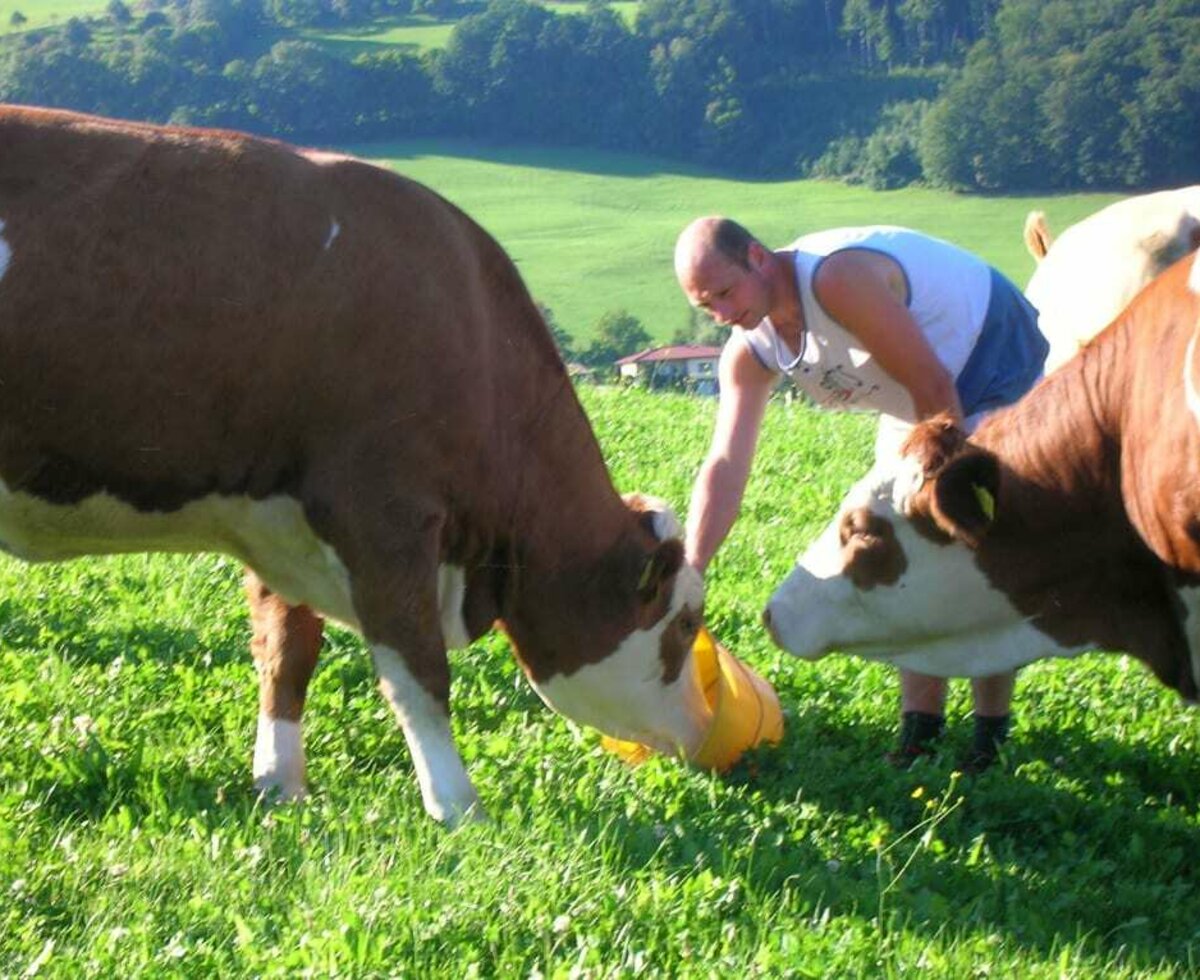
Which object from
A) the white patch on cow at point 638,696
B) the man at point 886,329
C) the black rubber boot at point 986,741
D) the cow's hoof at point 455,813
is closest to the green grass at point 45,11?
the man at point 886,329

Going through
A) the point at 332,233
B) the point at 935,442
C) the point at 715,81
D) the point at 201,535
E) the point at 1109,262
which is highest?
the point at 332,233

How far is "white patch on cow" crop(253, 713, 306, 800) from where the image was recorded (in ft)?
18.9

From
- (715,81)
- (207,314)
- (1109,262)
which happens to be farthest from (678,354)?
(715,81)

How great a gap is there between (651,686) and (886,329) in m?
1.47

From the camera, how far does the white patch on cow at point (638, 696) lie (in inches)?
247

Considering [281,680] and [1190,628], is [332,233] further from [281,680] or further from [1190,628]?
[1190,628]

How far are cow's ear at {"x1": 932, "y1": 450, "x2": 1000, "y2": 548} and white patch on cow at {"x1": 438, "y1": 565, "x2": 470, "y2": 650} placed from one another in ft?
5.05

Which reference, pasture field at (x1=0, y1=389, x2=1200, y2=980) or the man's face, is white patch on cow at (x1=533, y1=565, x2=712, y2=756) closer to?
pasture field at (x1=0, y1=389, x2=1200, y2=980)

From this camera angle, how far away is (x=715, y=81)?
5300cm

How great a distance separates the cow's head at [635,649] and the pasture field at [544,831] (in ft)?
0.61

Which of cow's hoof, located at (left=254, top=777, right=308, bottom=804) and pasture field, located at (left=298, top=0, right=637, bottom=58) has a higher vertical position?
cow's hoof, located at (left=254, top=777, right=308, bottom=804)

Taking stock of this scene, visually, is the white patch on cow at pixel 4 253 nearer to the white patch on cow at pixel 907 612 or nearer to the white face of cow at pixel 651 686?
the white face of cow at pixel 651 686

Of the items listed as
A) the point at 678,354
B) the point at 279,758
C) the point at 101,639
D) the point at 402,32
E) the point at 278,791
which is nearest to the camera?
the point at 278,791

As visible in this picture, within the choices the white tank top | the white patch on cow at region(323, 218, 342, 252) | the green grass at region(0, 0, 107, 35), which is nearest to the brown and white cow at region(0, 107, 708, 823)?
the white patch on cow at region(323, 218, 342, 252)
